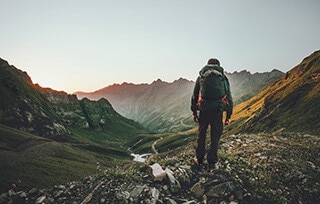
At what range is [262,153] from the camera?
690 inches

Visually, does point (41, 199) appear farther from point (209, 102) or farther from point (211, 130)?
point (209, 102)

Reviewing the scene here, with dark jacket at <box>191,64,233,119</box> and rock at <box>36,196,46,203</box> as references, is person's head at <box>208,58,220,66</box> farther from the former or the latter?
rock at <box>36,196,46,203</box>

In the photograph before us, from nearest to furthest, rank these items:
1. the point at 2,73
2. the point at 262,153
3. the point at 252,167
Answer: the point at 252,167 → the point at 262,153 → the point at 2,73

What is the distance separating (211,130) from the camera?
1307 cm

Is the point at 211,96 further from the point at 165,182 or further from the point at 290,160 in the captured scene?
the point at 290,160

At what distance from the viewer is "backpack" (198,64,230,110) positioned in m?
12.3

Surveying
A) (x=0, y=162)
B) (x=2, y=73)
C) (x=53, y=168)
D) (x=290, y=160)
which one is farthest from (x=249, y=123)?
(x=2, y=73)

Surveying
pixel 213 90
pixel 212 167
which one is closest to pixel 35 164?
pixel 212 167

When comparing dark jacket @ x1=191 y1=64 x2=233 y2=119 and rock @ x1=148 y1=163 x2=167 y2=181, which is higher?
dark jacket @ x1=191 y1=64 x2=233 y2=119

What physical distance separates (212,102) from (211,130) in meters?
1.67

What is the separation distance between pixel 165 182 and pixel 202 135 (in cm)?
310

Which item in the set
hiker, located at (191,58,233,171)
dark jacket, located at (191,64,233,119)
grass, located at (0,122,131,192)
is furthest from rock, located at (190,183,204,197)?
grass, located at (0,122,131,192)

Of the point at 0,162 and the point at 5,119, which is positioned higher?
the point at 5,119

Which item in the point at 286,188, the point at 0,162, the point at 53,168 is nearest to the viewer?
the point at 286,188
